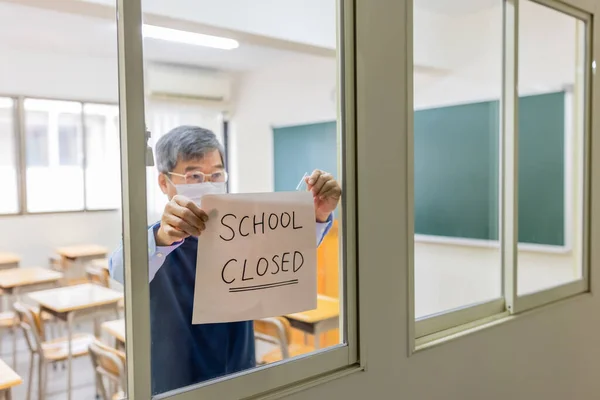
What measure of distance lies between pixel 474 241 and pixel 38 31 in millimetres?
3960

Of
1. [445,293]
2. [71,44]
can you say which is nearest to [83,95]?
[71,44]

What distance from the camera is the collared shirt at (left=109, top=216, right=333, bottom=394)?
110cm

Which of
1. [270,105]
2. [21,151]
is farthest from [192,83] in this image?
[21,151]

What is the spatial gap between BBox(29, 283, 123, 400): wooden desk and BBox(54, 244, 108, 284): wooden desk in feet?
5.10

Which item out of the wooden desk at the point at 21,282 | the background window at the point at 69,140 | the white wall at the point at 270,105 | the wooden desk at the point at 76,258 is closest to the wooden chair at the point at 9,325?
the wooden desk at the point at 21,282

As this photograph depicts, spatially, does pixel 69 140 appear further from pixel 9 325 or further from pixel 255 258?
pixel 255 258

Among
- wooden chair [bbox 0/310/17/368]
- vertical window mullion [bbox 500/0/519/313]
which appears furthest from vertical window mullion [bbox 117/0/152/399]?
wooden chair [bbox 0/310/17/368]

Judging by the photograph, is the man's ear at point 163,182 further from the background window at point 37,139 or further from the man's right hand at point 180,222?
the background window at point 37,139

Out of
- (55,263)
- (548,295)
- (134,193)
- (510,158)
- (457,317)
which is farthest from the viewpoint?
(55,263)

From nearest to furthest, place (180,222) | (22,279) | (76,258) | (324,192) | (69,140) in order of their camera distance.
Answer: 1. (180,222)
2. (324,192)
3. (22,279)
4. (76,258)
5. (69,140)

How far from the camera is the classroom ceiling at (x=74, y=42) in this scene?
3729 mm

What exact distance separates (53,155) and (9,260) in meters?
1.27

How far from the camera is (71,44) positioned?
15.4 ft

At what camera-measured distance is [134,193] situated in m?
1.00
